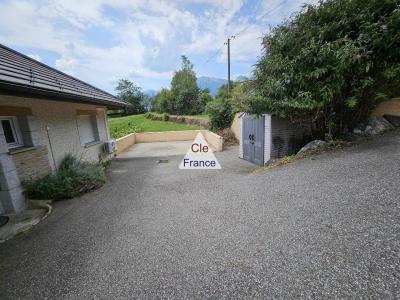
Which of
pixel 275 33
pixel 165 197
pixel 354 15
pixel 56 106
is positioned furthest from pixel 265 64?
pixel 56 106

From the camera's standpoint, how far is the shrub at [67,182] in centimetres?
491

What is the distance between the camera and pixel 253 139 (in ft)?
26.6

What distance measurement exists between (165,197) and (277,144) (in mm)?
4617

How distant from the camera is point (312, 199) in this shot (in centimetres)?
350

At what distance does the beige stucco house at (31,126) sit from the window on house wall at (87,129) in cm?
5

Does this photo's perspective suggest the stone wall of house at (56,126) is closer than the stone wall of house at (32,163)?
No

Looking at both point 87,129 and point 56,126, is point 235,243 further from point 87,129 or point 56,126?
point 87,129

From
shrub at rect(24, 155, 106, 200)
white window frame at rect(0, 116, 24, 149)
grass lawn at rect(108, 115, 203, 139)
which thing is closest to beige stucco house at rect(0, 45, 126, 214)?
white window frame at rect(0, 116, 24, 149)

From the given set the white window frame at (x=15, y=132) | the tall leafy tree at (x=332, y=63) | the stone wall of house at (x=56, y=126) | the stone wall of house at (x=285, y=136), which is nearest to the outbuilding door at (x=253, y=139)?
the stone wall of house at (x=285, y=136)

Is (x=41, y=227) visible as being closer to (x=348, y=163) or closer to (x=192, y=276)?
(x=192, y=276)

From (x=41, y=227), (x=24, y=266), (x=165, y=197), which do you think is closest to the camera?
(x=24, y=266)

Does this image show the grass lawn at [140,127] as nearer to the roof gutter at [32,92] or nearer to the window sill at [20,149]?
the roof gutter at [32,92]

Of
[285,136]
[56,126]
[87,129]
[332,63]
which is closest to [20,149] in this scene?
[56,126]

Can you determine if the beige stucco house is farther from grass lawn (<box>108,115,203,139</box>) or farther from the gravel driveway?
grass lawn (<box>108,115,203,139</box>)
